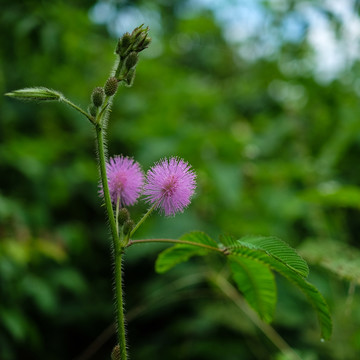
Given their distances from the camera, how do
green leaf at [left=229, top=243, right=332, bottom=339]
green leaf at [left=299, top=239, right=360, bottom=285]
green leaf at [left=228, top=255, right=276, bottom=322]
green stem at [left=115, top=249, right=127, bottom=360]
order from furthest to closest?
green leaf at [left=299, top=239, right=360, bottom=285]
green leaf at [left=228, top=255, right=276, bottom=322]
green leaf at [left=229, top=243, right=332, bottom=339]
green stem at [left=115, top=249, right=127, bottom=360]

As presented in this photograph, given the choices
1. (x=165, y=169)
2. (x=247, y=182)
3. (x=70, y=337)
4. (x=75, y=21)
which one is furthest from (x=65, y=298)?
(x=165, y=169)

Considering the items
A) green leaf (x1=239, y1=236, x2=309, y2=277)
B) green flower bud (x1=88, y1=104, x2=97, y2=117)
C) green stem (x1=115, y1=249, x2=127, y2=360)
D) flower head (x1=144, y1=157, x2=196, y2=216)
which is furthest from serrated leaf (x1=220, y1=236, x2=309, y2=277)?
green flower bud (x1=88, y1=104, x2=97, y2=117)

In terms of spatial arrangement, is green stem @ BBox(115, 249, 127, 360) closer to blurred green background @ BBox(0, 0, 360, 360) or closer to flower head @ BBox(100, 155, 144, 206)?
flower head @ BBox(100, 155, 144, 206)

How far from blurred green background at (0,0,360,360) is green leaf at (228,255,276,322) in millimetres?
383

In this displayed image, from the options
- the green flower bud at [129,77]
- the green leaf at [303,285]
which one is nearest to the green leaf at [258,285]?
the green leaf at [303,285]

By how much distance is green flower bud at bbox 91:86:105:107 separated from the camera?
867 millimetres

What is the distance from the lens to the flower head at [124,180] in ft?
3.29

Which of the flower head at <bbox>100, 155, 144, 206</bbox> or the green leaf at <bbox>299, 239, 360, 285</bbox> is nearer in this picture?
the flower head at <bbox>100, 155, 144, 206</bbox>

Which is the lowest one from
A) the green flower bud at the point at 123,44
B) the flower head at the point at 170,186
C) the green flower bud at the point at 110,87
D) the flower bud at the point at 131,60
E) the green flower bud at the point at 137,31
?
the flower head at the point at 170,186


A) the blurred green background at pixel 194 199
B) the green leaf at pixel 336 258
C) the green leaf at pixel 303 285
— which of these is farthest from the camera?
the blurred green background at pixel 194 199

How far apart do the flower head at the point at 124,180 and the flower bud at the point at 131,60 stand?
0.22 m

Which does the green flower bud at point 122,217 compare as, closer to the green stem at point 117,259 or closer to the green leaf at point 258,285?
the green stem at point 117,259

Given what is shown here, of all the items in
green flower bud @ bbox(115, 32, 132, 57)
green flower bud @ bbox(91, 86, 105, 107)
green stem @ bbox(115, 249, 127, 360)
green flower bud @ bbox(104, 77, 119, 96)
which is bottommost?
green stem @ bbox(115, 249, 127, 360)

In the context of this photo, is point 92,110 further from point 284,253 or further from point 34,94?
point 284,253
